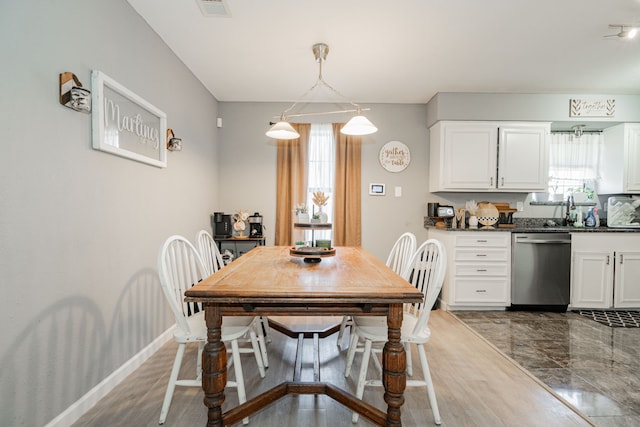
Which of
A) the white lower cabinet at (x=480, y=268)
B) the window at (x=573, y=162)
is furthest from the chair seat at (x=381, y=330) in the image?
the window at (x=573, y=162)

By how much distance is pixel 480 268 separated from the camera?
11.7 feet

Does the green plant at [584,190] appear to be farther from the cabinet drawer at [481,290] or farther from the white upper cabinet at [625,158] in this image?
the cabinet drawer at [481,290]

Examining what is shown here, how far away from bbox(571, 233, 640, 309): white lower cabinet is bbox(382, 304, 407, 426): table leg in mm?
Result: 3352

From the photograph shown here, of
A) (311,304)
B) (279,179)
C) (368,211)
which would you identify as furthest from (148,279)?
(368,211)

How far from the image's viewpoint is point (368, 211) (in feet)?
13.9

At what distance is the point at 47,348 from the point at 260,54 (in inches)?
105

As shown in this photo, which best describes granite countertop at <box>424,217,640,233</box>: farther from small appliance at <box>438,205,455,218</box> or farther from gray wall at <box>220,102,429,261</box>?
gray wall at <box>220,102,429,261</box>

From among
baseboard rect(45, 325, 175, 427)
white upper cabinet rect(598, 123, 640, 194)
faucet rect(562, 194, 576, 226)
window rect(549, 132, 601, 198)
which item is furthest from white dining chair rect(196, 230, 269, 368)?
white upper cabinet rect(598, 123, 640, 194)

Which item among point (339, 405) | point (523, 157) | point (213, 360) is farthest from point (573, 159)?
point (213, 360)

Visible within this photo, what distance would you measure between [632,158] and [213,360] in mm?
5124

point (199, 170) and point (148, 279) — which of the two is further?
point (199, 170)

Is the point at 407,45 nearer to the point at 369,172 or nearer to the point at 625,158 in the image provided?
the point at 369,172

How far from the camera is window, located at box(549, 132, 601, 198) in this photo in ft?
13.7

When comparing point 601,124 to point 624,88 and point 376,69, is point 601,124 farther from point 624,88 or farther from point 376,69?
point 376,69
